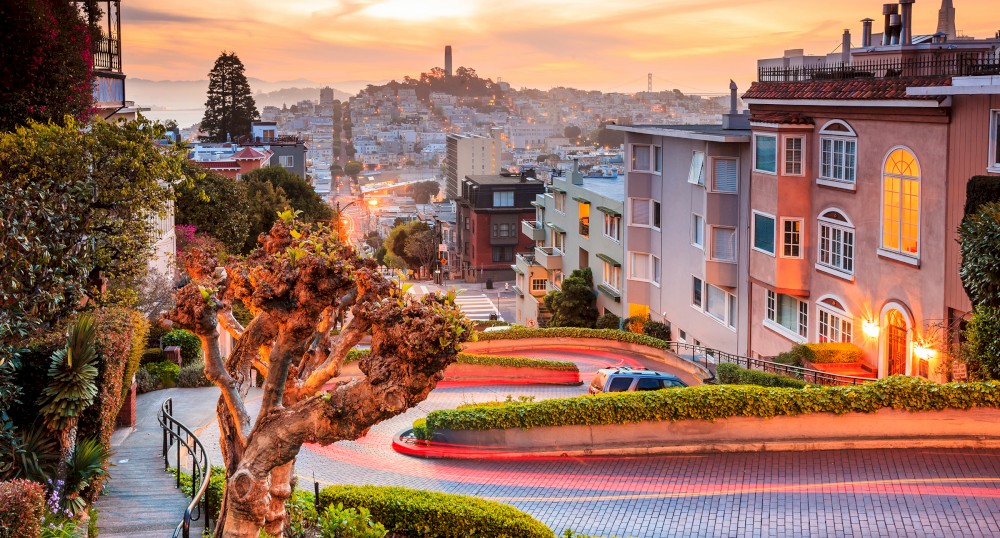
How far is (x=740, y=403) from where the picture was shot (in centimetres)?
2158

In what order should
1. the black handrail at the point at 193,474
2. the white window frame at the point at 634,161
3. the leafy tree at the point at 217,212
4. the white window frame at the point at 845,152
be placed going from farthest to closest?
1. the leafy tree at the point at 217,212
2. the white window frame at the point at 634,161
3. the white window frame at the point at 845,152
4. the black handrail at the point at 193,474

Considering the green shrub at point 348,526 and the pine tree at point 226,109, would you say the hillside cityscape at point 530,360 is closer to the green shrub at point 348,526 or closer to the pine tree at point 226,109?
the green shrub at point 348,526

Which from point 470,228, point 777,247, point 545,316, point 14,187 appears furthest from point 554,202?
point 14,187

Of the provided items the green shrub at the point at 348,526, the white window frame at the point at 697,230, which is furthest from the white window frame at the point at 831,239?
the green shrub at the point at 348,526

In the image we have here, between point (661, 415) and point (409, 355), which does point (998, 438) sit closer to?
point (661, 415)

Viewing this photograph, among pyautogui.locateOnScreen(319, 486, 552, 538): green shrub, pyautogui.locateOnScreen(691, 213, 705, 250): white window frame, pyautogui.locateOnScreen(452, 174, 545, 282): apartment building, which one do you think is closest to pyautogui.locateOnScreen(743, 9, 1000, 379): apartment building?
pyautogui.locateOnScreen(691, 213, 705, 250): white window frame

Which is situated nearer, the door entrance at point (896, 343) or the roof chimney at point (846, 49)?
the door entrance at point (896, 343)

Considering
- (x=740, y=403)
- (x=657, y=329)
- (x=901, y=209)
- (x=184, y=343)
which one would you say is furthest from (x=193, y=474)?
(x=657, y=329)

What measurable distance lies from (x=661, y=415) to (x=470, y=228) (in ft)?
285

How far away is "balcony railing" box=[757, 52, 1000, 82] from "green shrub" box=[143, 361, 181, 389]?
21.7m

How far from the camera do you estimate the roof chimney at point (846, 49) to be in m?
35.5

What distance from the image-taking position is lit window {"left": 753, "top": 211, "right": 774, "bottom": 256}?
35.3m

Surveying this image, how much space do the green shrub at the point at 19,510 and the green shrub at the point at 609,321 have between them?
4135 cm

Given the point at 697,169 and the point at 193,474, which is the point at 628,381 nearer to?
the point at 697,169
